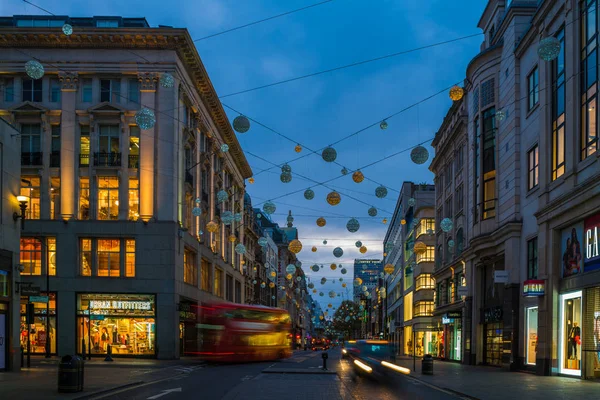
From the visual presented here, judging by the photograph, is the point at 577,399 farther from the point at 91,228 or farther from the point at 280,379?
the point at 91,228

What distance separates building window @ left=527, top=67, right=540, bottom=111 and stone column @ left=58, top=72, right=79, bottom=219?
30.5 m

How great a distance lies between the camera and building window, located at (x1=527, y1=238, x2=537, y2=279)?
3829 centimetres

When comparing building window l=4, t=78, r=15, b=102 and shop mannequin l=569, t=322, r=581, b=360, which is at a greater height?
building window l=4, t=78, r=15, b=102

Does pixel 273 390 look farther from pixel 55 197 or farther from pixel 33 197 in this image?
pixel 33 197

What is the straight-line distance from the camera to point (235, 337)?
140ft

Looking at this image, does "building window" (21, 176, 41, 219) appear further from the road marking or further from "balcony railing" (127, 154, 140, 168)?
the road marking

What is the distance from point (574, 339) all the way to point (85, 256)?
110 feet

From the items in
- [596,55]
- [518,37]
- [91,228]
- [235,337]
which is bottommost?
[235,337]

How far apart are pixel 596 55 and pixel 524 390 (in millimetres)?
13794

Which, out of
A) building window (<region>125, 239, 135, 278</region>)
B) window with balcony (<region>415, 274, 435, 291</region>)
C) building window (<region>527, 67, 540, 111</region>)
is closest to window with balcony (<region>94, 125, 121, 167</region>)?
building window (<region>125, 239, 135, 278</region>)

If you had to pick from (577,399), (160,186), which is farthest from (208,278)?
(577,399)

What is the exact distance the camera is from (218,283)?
74375 mm

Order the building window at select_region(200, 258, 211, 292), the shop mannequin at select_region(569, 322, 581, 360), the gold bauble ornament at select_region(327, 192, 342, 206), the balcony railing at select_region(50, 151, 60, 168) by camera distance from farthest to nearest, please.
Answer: the building window at select_region(200, 258, 211, 292) → the balcony railing at select_region(50, 151, 60, 168) → the gold bauble ornament at select_region(327, 192, 342, 206) → the shop mannequin at select_region(569, 322, 581, 360)

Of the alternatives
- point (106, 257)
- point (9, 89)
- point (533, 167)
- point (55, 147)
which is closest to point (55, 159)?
point (55, 147)
